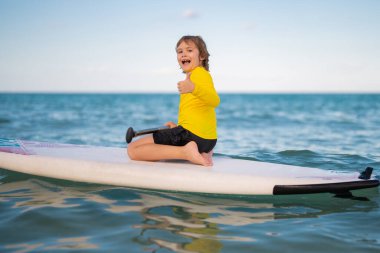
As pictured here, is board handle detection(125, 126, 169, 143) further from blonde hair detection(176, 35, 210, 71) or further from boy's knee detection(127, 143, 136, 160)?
blonde hair detection(176, 35, 210, 71)

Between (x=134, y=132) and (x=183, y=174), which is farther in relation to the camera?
(x=134, y=132)

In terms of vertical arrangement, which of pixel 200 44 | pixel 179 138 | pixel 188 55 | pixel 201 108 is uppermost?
pixel 200 44

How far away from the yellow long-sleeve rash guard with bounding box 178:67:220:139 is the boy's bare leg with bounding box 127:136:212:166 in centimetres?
17

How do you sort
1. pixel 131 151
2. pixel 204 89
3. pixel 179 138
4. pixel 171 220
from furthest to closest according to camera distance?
pixel 131 151, pixel 179 138, pixel 204 89, pixel 171 220

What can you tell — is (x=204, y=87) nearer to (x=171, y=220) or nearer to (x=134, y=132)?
(x=134, y=132)

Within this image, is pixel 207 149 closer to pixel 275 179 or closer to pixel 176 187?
pixel 176 187

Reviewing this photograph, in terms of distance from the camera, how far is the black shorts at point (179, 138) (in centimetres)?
400

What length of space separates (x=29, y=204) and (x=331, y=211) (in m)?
2.56

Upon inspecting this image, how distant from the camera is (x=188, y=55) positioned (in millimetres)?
3951

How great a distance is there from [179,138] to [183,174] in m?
0.41

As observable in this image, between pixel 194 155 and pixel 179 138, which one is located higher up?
pixel 179 138

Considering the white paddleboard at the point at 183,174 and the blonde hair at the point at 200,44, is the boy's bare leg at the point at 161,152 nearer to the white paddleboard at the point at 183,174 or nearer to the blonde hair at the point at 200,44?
the white paddleboard at the point at 183,174

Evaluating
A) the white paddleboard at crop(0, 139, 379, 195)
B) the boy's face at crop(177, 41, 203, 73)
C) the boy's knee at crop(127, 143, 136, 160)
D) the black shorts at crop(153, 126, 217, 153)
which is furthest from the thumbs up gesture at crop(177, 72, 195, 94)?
the boy's knee at crop(127, 143, 136, 160)

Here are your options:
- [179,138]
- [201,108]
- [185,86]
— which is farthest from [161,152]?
[185,86]
